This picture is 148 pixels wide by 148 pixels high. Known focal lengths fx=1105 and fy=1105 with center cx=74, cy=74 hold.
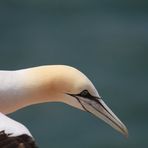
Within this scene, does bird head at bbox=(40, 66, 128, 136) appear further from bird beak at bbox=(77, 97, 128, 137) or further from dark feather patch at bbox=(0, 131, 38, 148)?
dark feather patch at bbox=(0, 131, 38, 148)

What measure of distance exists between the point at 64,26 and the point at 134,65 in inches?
23.7

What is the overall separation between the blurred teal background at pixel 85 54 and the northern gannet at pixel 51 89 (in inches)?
38.7

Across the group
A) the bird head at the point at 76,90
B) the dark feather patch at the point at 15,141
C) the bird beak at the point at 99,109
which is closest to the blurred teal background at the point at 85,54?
the bird beak at the point at 99,109

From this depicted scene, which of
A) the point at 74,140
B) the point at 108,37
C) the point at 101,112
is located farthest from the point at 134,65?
the point at 101,112

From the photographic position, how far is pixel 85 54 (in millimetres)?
7660

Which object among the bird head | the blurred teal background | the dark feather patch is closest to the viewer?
the dark feather patch

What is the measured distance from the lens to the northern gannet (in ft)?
19.9

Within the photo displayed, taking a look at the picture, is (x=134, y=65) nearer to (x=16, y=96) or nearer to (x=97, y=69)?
(x=97, y=69)

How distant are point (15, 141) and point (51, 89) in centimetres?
88

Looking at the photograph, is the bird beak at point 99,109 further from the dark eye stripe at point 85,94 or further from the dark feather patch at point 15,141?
the dark feather patch at point 15,141

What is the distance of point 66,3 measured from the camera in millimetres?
8008

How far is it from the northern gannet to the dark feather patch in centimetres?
Answer: 74

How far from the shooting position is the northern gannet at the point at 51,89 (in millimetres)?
6074

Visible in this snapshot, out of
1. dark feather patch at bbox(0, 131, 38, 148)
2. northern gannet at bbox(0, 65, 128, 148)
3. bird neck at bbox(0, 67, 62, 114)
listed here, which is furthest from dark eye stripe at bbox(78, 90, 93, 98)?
dark feather patch at bbox(0, 131, 38, 148)
